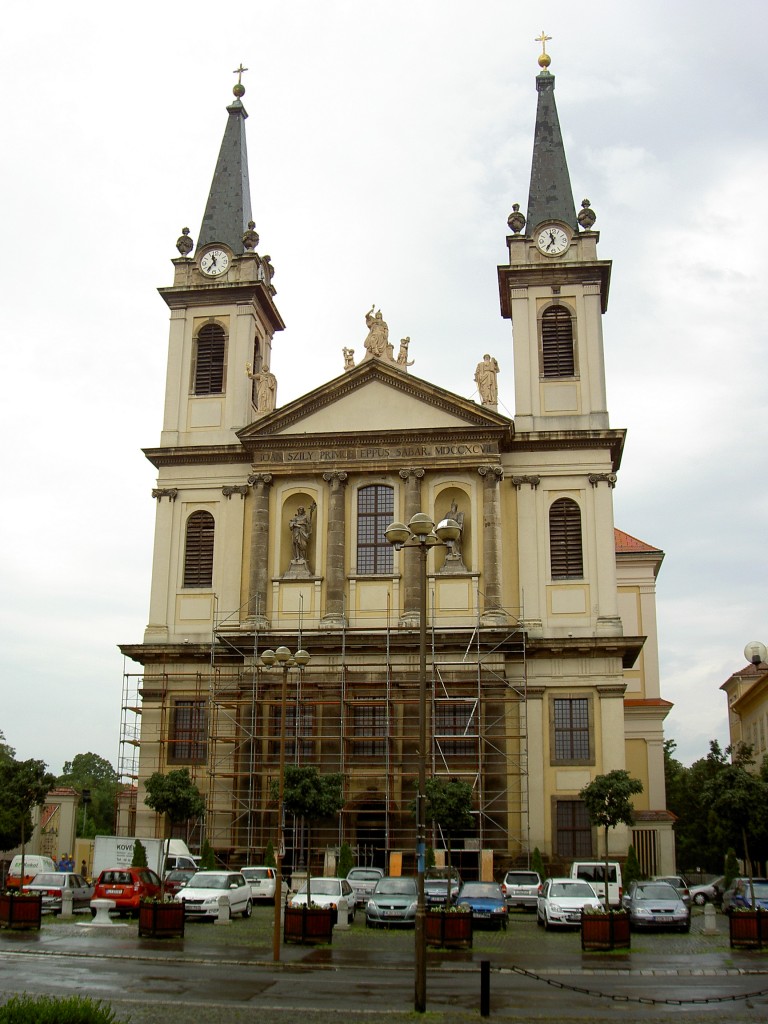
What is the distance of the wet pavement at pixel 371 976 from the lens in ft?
55.8

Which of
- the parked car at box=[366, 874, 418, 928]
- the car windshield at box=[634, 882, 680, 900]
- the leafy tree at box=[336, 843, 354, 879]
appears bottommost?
the parked car at box=[366, 874, 418, 928]

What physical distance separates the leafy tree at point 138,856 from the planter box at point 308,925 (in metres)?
15.2

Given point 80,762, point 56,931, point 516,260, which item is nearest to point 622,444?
point 516,260

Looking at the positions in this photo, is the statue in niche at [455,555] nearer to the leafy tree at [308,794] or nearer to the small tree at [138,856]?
the leafy tree at [308,794]

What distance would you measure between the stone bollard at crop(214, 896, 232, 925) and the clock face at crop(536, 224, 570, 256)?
29713 millimetres

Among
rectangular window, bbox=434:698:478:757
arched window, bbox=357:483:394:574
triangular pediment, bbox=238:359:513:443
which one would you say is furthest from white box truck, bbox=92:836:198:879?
triangular pediment, bbox=238:359:513:443

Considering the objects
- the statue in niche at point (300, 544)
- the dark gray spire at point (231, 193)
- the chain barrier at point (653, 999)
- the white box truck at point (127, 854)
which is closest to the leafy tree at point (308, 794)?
the white box truck at point (127, 854)

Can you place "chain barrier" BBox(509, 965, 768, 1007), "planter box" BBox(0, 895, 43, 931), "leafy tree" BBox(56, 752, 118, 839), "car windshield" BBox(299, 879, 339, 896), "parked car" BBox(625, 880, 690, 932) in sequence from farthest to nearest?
"leafy tree" BBox(56, 752, 118, 839)
"car windshield" BBox(299, 879, 339, 896)
"parked car" BBox(625, 880, 690, 932)
"planter box" BBox(0, 895, 43, 931)
"chain barrier" BBox(509, 965, 768, 1007)

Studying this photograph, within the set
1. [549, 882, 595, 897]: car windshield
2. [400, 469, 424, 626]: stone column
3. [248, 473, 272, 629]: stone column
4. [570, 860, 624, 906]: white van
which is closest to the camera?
[549, 882, 595, 897]: car windshield

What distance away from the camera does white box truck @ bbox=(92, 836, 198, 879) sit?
40237 mm

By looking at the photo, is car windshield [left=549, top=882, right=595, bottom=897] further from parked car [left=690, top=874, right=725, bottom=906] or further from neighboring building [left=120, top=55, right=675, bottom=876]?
parked car [left=690, top=874, right=725, bottom=906]

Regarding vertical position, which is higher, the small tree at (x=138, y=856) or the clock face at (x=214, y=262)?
the clock face at (x=214, y=262)

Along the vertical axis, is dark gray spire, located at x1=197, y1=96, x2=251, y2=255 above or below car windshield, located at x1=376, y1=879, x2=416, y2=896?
above

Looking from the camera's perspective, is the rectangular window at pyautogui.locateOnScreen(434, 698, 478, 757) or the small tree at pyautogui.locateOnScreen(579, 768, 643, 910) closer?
the small tree at pyautogui.locateOnScreen(579, 768, 643, 910)
